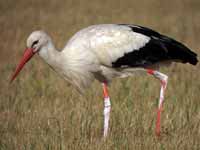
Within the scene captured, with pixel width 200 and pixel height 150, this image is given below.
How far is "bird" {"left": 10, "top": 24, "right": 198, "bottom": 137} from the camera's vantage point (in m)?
6.79

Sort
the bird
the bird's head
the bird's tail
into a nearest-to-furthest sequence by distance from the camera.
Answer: the bird's head
the bird
the bird's tail

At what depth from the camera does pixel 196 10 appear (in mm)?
18594

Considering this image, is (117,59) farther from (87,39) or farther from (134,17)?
(134,17)

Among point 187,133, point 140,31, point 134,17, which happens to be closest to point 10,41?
point 134,17

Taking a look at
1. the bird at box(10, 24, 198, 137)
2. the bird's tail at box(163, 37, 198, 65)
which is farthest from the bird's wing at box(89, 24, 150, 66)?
the bird's tail at box(163, 37, 198, 65)

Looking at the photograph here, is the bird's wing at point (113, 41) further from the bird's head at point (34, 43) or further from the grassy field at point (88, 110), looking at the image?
the grassy field at point (88, 110)

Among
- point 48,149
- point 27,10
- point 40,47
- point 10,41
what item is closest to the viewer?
point 48,149

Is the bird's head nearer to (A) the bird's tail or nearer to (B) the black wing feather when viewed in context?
(B) the black wing feather

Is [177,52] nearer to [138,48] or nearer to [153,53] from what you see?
[153,53]

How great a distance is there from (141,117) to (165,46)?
0.93 metres

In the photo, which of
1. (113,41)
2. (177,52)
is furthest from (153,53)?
(113,41)

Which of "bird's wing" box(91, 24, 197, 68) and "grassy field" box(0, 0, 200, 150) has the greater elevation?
"bird's wing" box(91, 24, 197, 68)

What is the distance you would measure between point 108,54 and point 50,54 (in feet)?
2.39

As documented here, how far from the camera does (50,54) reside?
6.66m
